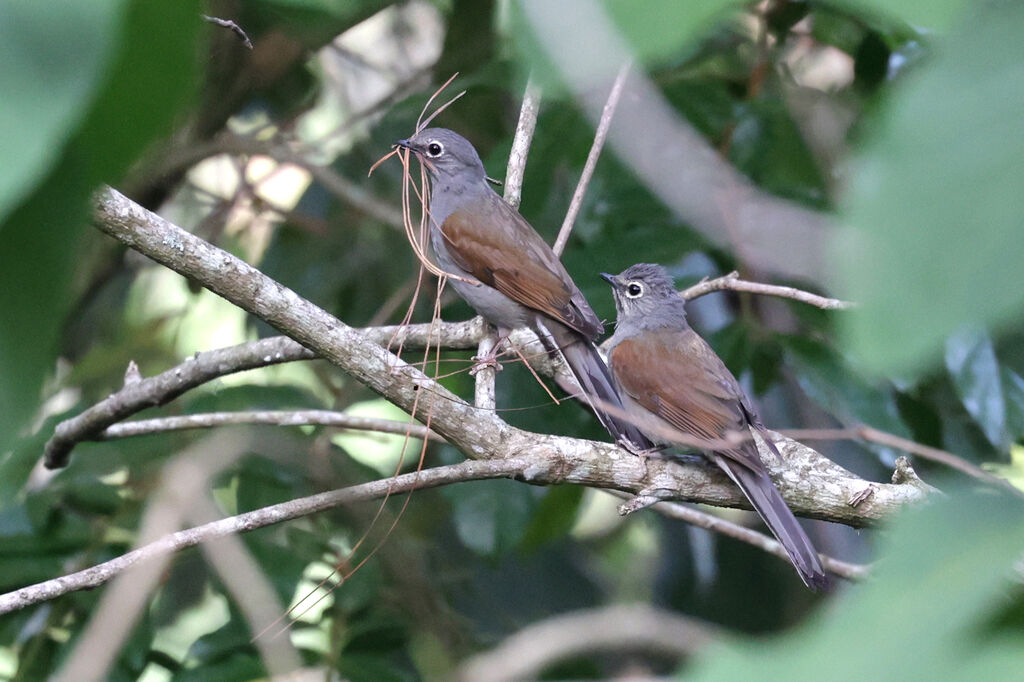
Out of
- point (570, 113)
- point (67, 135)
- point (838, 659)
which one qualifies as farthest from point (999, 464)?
point (67, 135)

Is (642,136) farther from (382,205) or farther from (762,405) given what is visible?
(762,405)

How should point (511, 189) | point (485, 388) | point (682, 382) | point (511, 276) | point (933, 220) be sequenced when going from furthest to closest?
point (511, 276), point (682, 382), point (511, 189), point (485, 388), point (933, 220)

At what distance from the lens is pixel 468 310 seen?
415 cm

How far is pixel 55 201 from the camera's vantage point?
0.43 metres

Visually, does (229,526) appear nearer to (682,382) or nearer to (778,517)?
(778,517)

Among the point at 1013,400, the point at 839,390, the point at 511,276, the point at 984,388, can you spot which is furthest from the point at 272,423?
the point at 1013,400

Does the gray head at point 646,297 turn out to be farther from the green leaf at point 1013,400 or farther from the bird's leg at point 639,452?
the green leaf at point 1013,400

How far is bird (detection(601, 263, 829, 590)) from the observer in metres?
2.98

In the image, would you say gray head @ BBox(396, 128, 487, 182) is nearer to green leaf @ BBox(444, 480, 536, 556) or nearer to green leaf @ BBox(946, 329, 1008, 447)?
green leaf @ BBox(444, 480, 536, 556)

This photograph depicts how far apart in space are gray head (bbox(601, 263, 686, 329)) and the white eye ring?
102 centimetres

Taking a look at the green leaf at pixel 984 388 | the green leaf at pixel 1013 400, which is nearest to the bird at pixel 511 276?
the green leaf at pixel 984 388

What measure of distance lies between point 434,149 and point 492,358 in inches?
70.5

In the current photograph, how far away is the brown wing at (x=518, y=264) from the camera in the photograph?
3803 mm

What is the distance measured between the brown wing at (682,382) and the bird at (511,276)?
132 mm
